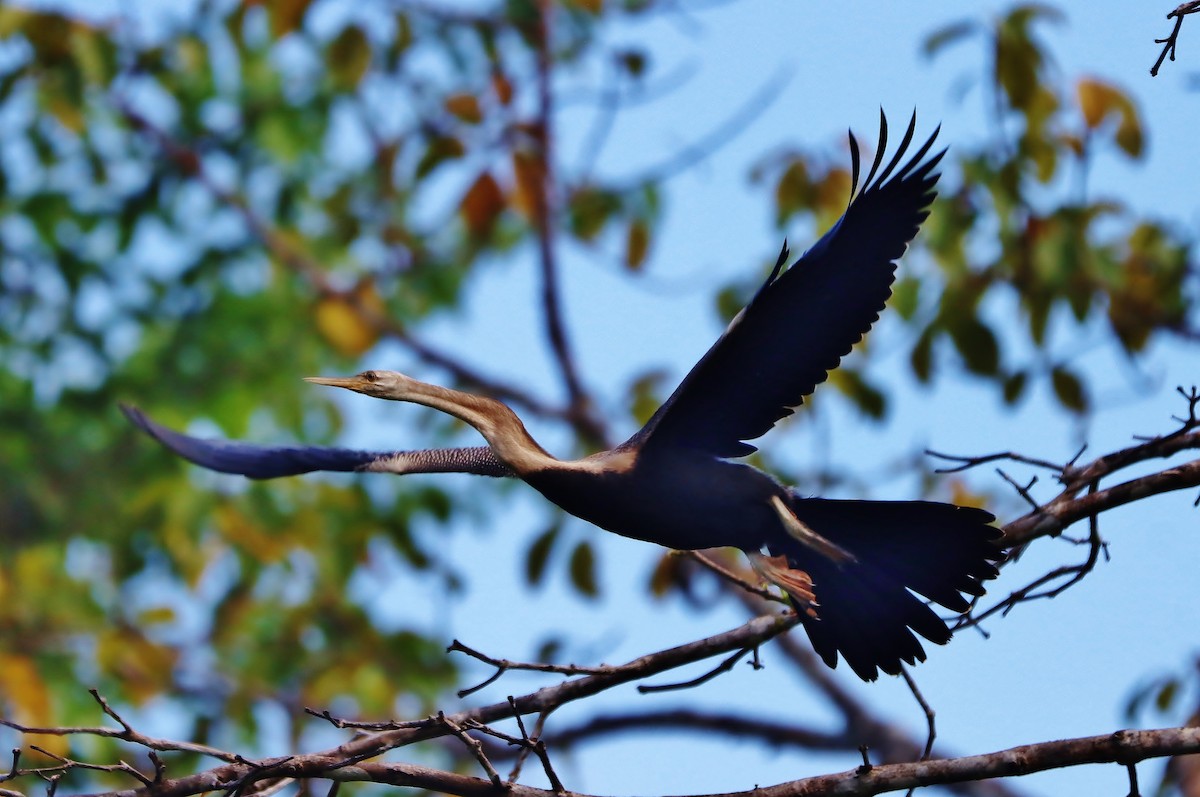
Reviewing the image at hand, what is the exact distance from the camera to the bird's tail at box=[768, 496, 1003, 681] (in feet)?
9.30

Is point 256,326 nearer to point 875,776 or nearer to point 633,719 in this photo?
point 633,719

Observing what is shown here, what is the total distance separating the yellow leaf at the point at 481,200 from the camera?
21.9 ft

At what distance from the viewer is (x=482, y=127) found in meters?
6.73

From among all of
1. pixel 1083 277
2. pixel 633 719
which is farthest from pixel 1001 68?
pixel 633 719

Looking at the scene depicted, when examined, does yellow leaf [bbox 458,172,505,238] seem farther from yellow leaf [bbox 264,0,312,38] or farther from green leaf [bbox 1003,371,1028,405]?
green leaf [bbox 1003,371,1028,405]

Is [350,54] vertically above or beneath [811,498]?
above

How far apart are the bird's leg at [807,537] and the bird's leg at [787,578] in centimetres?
7

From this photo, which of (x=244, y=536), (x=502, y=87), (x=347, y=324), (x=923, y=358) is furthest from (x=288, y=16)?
(x=923, y=358)

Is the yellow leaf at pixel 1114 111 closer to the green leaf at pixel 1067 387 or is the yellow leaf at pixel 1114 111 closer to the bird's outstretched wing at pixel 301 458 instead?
the green leaf at pixel 1067 387

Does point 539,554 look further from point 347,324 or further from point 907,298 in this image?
point 907,298

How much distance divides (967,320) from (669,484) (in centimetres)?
257

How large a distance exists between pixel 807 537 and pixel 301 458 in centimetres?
158

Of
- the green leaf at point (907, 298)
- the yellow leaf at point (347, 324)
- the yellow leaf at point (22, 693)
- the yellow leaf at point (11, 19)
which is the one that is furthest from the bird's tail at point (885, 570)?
the yellow leaf at point (11, 19)

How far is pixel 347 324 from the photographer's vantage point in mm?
7559
